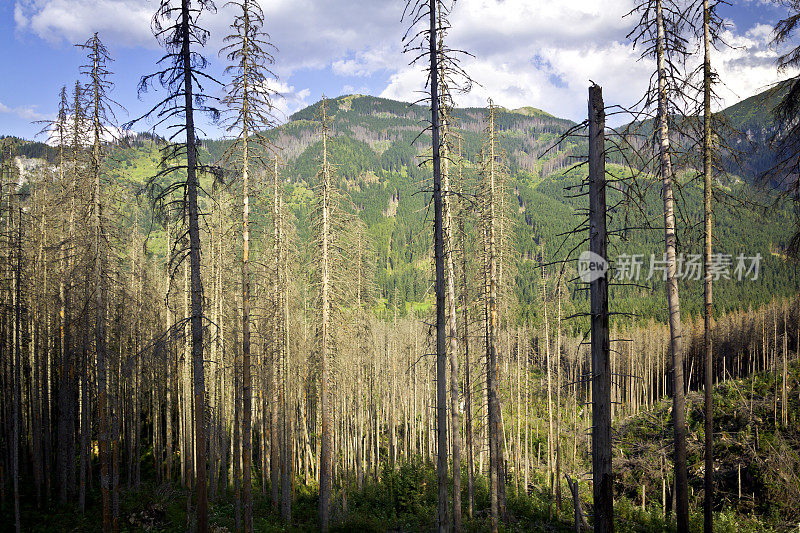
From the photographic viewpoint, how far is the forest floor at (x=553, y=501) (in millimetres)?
17250

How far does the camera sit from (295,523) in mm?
19281

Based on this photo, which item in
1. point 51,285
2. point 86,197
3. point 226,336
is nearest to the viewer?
point 86,197

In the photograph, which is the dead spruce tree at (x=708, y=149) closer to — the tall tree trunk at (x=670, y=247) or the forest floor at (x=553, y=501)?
the tall tree trunk at (x=670, y=247)

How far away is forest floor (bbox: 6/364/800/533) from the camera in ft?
56.6

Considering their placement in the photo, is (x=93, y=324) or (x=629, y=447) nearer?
(x=93, y=324)

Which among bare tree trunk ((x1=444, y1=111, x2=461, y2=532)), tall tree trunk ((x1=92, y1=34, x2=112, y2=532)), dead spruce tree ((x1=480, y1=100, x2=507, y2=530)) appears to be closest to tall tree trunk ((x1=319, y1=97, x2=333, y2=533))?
bare tree trunk ((x1=444, y1=111, x2=461, y2=532))

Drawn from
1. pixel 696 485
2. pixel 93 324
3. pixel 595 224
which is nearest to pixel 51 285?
pixel 93 324

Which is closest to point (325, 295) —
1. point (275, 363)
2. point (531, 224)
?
point (275, 363)

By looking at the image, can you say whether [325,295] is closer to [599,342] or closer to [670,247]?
[599,342]

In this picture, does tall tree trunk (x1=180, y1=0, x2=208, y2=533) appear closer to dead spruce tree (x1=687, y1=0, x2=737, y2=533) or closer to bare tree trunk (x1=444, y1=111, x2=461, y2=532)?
bare tree trunk (x1=444, y1=111, x2=461, y2=532)

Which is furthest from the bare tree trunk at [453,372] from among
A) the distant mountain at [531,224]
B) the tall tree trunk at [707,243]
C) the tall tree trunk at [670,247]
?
the tall tree trunk at [707,243]

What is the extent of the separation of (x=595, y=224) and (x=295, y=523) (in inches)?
765

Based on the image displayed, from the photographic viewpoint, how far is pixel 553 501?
969 inches

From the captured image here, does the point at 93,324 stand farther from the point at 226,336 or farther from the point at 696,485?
the point at 696,485
